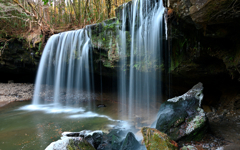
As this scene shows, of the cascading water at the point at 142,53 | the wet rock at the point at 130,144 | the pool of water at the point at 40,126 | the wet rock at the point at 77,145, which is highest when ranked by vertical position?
the cascading water at the point at 142,53

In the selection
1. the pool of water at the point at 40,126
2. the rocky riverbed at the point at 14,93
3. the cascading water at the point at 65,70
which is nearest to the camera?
the pool of water at the point at 40,126

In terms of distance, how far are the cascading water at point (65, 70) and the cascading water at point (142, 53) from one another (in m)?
2.91

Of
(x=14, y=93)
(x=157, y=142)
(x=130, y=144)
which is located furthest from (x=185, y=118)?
(x=14, y=93)

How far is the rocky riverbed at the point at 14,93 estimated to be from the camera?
9.18 meters

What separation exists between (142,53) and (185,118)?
3.50 m

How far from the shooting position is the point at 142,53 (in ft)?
20.5

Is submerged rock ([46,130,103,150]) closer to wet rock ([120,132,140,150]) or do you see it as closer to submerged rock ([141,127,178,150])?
wet rock ([120,132,140,150])

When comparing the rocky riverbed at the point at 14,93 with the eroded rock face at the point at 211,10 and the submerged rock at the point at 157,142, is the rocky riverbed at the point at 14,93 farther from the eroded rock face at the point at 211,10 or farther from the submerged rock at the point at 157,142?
the eroded rock face at the point at 211,10

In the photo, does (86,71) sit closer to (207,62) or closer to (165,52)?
(165,52)

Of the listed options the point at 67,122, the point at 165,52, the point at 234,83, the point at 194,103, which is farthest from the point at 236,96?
the point at 67,122

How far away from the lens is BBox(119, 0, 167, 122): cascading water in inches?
205

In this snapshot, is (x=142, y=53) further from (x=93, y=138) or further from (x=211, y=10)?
(x=93, y=138)

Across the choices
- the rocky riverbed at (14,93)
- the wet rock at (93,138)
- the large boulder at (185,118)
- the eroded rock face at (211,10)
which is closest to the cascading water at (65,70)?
the rocky riverbed at (14,93)

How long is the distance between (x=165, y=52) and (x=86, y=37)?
4.88m
